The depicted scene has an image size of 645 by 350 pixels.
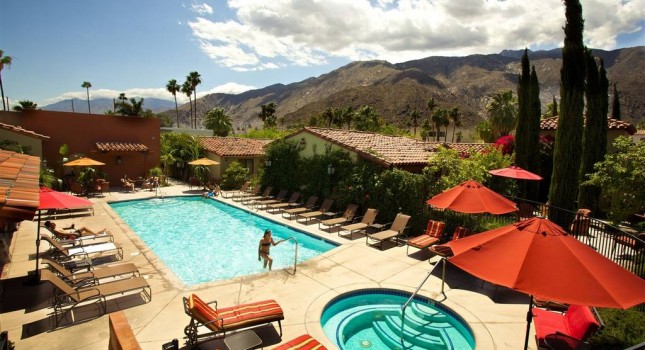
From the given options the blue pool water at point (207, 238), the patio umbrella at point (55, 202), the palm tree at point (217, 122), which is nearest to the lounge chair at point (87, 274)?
the patio umbrella at point (55, 202)

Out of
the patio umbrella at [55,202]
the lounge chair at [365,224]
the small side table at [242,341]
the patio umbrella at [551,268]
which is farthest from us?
the lounge chair at [365,224]

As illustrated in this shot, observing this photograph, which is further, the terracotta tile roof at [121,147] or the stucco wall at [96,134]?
the terracotta tile roof at [121,147]

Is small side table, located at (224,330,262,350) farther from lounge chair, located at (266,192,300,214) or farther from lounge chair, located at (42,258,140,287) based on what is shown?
lounge chair, located at (266,192,300,214)

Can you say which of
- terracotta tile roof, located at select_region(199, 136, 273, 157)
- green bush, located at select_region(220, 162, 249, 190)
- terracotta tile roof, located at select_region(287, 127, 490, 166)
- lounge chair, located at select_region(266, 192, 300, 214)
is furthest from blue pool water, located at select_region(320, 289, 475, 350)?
terracotta tile roof, located at select_region(199, 136, 273, 157)

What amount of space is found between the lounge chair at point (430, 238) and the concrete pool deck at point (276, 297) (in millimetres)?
416

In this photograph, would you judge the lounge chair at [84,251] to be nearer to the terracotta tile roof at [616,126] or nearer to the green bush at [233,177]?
the green bush at [233,177]

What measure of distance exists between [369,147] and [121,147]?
65.4 feet

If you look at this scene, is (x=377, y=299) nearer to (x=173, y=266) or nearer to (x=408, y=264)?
(x=408, y=264)

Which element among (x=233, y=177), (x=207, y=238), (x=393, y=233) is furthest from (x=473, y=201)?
(x=233, y=177)

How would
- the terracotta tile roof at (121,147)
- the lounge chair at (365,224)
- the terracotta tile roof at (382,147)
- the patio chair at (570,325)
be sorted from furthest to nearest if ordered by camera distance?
1. the terracotta tile roof at (121,147)
2. the terracotta tile roof at (382,147)
3. the lounge chair at (365,224)
4. the patio chair at (570,325)

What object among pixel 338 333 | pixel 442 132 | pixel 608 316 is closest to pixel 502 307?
pixel 608 316

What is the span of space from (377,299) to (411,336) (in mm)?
1598

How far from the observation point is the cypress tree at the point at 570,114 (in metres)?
15.6

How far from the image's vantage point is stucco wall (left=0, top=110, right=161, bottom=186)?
23.9 metres
